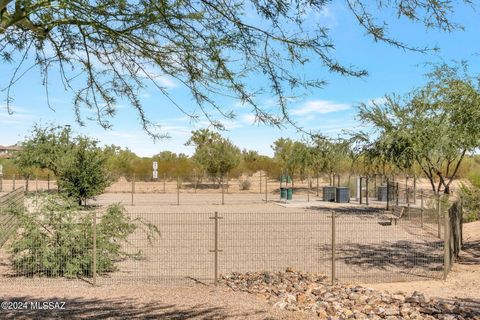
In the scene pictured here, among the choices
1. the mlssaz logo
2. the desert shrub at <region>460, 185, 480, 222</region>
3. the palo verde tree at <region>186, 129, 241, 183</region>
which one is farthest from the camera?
the palo verde tree at <region>186, 129, 241, 183</region>

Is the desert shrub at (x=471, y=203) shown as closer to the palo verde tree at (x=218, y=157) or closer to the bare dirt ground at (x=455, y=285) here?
the bare dirt ground at (x=455, y=285)

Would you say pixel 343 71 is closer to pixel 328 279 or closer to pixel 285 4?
pixel 285 4

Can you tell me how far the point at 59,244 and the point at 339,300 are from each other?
6223 mm

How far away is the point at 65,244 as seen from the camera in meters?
11.2

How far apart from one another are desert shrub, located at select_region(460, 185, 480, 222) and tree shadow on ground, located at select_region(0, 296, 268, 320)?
18018 millimetres

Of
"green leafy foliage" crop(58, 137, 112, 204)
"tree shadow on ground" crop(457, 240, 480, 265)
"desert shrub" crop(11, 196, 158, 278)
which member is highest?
"green leafy foliage" crop(58, 137, 112, 204)

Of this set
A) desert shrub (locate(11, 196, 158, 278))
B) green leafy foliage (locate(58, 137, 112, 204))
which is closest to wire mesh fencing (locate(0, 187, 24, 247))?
desert shrub (locate(11, 196, 158, 278))

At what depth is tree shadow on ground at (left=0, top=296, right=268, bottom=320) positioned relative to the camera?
23.2ft

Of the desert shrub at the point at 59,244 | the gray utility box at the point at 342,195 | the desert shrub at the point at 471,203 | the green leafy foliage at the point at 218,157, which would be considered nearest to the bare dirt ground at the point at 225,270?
the desert shrub at the point at 59,244

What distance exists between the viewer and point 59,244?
11445 mm

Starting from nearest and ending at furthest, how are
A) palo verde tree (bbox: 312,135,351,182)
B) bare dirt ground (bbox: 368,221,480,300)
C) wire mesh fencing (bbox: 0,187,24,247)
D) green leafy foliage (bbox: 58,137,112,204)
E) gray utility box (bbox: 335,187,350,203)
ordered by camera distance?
palo verde tree (bbox: 312,135,351,182), bare dirt ground (bbox: 368,221,480,300), wire mesh fencing (bbox: 0,187,24,247), green leafy foliage (bbox: 58,137,112,204), gray utility box (bbox: 335,187,350,203)

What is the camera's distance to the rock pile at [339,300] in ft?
26.3

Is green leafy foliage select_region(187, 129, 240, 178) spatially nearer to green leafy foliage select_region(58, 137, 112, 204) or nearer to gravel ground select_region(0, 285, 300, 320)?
green leafy foliage select_region(58, 137, 112, 204)

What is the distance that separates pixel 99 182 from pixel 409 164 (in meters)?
16.2
